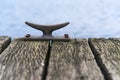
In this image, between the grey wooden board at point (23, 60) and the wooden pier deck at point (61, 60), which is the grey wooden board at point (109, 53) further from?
the grey wooden board at point (23, 60)

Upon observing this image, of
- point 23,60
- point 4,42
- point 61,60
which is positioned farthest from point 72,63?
point 4,42

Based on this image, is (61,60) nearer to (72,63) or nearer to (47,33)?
(72,63)

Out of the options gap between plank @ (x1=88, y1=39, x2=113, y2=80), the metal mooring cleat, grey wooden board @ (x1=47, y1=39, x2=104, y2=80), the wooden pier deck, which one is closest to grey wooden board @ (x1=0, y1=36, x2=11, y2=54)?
the wooden pier deck

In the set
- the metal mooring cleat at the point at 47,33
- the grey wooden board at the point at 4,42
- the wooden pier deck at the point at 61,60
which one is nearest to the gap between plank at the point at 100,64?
the wooden pier deck at the point at 61,60

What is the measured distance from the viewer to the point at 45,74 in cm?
203

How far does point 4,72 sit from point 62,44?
0.79 m

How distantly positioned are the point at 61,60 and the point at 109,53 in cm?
37

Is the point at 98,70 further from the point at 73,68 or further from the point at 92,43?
the point at 92,43

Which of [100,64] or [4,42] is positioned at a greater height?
[4,42]

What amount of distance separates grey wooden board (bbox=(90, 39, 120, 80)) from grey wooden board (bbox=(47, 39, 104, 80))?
0.06 meters

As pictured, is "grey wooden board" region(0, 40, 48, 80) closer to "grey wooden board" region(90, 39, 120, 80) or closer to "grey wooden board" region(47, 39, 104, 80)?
"grey wooden board" region(47, 39, 104, 80)

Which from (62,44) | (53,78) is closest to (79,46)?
(62,44)

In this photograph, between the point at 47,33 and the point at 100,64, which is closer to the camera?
the point at 100,64

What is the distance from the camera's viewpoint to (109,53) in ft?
8.11
